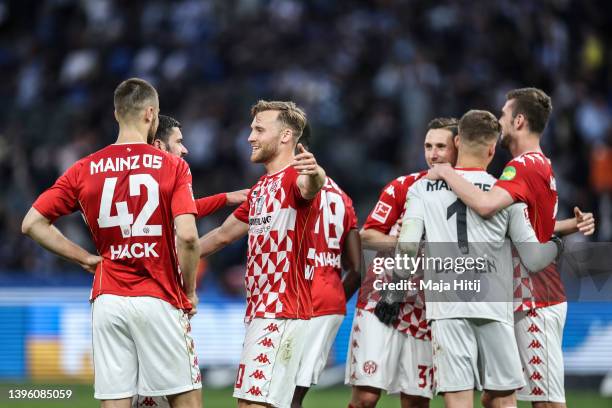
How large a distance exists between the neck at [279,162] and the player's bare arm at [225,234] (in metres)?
0.59

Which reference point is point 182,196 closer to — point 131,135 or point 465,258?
point 131,135

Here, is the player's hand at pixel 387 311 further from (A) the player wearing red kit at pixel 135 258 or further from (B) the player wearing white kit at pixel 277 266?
(A) the player wearing red kit at pixel 135 258

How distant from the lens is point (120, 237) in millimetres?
7078

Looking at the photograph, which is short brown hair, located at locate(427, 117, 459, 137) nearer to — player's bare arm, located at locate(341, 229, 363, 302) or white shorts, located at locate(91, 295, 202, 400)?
player's bare arm, located at locate(341, 229, 363, 302)

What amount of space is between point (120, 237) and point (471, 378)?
266cm

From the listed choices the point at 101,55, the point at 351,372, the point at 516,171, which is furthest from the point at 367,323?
the point at 101,55

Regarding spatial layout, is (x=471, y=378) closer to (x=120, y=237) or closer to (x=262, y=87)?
(x=120, y=237)

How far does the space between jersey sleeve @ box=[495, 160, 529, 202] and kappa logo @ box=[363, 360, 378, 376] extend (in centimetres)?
182

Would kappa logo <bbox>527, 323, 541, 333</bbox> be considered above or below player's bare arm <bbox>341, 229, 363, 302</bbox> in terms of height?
below

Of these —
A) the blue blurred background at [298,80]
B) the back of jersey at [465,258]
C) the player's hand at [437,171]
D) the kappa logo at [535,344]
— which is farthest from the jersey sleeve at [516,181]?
the blue blurred background at [298,80]

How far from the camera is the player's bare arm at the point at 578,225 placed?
825 centimetres

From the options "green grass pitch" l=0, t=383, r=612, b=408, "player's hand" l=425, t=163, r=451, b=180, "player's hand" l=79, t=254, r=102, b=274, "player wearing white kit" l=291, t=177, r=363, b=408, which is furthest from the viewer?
"green grass pitch" l=0, t=383, r=612, b=408

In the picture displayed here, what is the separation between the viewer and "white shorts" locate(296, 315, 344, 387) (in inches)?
306

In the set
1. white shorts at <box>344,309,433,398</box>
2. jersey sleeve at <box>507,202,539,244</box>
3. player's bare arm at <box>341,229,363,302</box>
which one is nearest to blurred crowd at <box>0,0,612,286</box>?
player's bare arm at <box>341,229,363,302</box>
